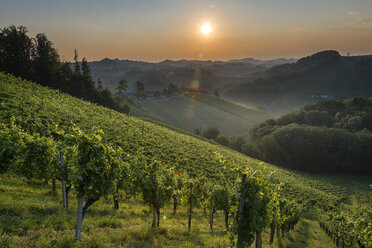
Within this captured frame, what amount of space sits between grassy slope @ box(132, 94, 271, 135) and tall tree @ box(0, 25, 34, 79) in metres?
47.6

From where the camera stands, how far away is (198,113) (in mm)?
129875

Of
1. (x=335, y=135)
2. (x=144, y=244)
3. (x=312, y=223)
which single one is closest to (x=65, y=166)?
(x=144, y=244)

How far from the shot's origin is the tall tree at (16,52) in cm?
5581

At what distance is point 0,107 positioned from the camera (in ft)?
87.6

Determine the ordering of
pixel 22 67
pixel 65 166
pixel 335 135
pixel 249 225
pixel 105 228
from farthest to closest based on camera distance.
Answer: pixel 335 135, pixel 22 67, pixel 65 166, pixel 105 228, pixel 249 225

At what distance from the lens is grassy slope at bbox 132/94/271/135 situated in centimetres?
11600

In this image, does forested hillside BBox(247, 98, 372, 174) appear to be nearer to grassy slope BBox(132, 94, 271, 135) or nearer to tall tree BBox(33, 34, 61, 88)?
grassy slope BBox(132, 94, 271, 135)

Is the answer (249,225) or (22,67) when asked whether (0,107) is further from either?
(22,67)

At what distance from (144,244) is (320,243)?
21442 millimetres

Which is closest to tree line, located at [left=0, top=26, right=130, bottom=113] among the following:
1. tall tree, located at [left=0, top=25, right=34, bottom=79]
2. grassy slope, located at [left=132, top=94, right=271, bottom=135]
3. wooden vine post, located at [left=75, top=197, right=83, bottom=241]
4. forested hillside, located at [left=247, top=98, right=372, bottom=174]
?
tall tree, located at [left=0, top=25, right=34, bottom=79]

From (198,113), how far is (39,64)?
3436 inches

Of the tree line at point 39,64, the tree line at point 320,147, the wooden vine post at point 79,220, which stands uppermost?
the tree line at point 39,64

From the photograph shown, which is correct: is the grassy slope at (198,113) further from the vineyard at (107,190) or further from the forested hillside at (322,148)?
the vineyard at (107,190)

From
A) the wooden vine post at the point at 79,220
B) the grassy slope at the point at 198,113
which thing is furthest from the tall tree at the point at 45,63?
the wooden vine post at the point at 79,220
